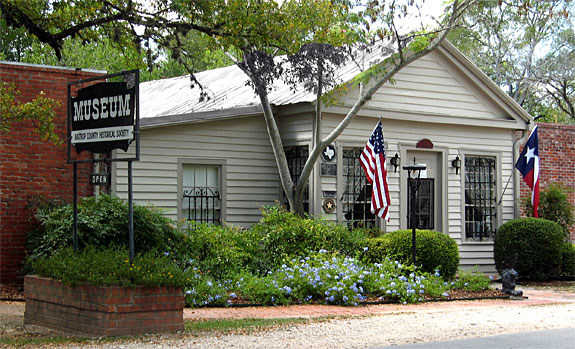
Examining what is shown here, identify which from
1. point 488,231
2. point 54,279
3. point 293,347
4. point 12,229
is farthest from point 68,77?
point 488,231

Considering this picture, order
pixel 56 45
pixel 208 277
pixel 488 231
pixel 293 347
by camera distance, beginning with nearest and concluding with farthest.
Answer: pixel 293 347
pixel 56 45
pixel 208 277
pixel 488 231

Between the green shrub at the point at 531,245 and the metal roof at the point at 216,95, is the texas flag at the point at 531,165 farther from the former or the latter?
the metal roof at the point at 216,95

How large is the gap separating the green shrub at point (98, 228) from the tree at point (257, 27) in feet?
8.07

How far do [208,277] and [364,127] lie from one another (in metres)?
5.60

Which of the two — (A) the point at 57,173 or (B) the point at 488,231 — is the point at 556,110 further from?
(A) the point at 57,173

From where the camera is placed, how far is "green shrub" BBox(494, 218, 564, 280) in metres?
16.7

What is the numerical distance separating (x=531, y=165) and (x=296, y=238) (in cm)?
640

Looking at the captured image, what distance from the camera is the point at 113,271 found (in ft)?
28.8

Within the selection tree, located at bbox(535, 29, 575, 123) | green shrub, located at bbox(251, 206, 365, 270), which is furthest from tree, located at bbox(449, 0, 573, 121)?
green shrub, located at bbox(251, 206, 365, 270)

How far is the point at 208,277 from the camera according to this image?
12547 millimetres

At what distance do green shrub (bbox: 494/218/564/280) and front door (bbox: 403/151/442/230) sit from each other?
151cm

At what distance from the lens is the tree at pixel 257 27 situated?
457 inches

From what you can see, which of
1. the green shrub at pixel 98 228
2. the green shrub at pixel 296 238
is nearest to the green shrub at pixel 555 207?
the green shrub at pixel 296 238

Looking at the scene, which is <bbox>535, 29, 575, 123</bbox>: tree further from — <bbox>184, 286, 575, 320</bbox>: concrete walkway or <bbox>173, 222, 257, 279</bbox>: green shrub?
<bbox>173, 222, 257, 279</bbox>: green shrub
